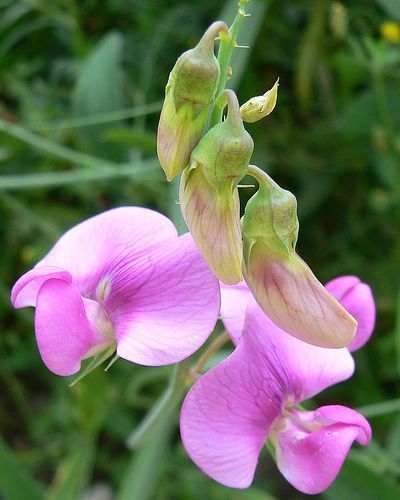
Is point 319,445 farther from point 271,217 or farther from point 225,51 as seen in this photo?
point 225,51

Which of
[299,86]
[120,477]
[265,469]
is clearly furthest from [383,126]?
[120,477]

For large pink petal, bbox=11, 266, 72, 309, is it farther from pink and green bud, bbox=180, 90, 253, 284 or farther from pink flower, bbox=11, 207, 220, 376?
pink and green bud, bbox=180, 90, 253, 284

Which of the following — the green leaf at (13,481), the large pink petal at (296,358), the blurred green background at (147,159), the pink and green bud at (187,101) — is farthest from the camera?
the blurred green background at (147,159)

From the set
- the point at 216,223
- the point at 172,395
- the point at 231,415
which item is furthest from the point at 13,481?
the point at 216,223

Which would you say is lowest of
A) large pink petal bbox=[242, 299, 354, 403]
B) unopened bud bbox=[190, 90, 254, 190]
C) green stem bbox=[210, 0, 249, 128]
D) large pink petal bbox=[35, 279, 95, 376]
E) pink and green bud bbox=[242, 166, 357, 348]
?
large pink petal bbox=[242, 299, 354, 403]

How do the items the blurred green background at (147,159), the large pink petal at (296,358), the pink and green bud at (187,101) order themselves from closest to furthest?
the pink and green bud at (187,101) < the large pink petal at (296,358) < the blurred green background at (147,159)

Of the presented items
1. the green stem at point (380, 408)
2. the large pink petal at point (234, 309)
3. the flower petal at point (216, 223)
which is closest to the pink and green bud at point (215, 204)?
the flower petal at point (216, 223)

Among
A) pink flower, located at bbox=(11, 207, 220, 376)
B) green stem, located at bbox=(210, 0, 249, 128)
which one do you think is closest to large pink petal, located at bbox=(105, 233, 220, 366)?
pink flower, located at bbox=(11, 207, 220, 376)

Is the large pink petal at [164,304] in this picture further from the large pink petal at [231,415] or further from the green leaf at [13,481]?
the green leaf at [13,481]
